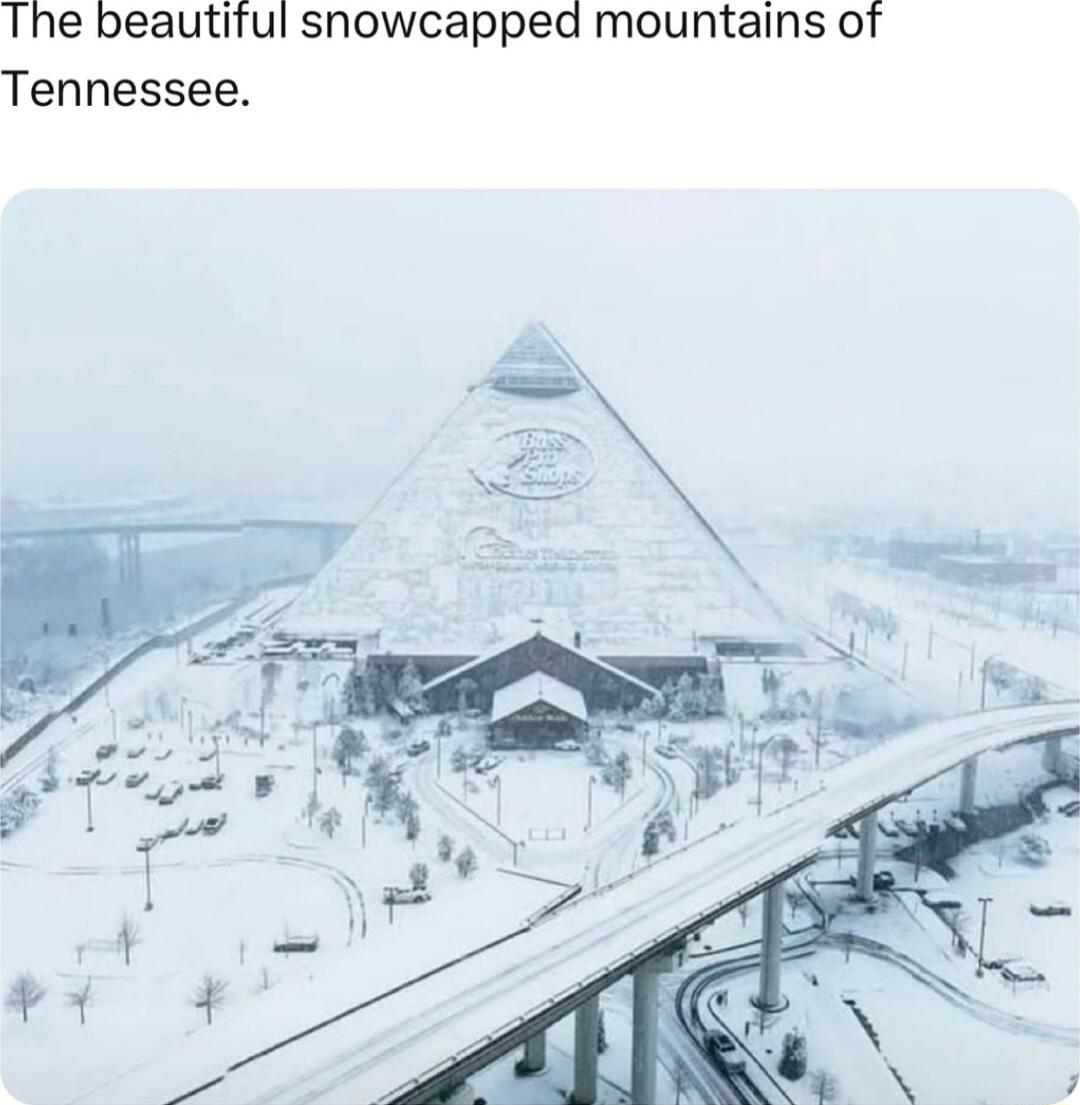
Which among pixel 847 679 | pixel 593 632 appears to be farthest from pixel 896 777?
pixel 593 632

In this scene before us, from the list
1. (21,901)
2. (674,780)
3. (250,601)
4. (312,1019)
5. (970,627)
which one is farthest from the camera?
(250,601)

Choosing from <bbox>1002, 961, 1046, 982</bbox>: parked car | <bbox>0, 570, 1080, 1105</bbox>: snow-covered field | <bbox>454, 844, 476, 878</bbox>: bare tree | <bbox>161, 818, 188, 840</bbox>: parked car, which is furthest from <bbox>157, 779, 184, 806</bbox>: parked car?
<bbox>1002, 961, 1046, 982</bbox>: parked car

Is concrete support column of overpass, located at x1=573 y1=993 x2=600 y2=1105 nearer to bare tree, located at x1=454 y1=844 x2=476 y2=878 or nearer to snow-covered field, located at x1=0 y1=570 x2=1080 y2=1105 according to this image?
snow-covered field, located at x1=0 y1=570 x2=1080 y2=1105

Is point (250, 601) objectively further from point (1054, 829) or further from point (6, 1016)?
point (1054, 829)

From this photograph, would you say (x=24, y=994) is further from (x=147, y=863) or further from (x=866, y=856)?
(x=866, y=856)

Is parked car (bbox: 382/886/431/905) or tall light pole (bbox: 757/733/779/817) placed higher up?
tall light pole (bbox: 757/733/779/817)

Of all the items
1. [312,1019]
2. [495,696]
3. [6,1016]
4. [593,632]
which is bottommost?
[6,1016]

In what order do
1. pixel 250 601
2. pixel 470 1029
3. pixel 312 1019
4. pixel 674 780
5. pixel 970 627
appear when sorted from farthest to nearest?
pixel 250 601 → pixel 970 627 → pixel 674 780 → pixel 312 1019 → pixel 470 1029
